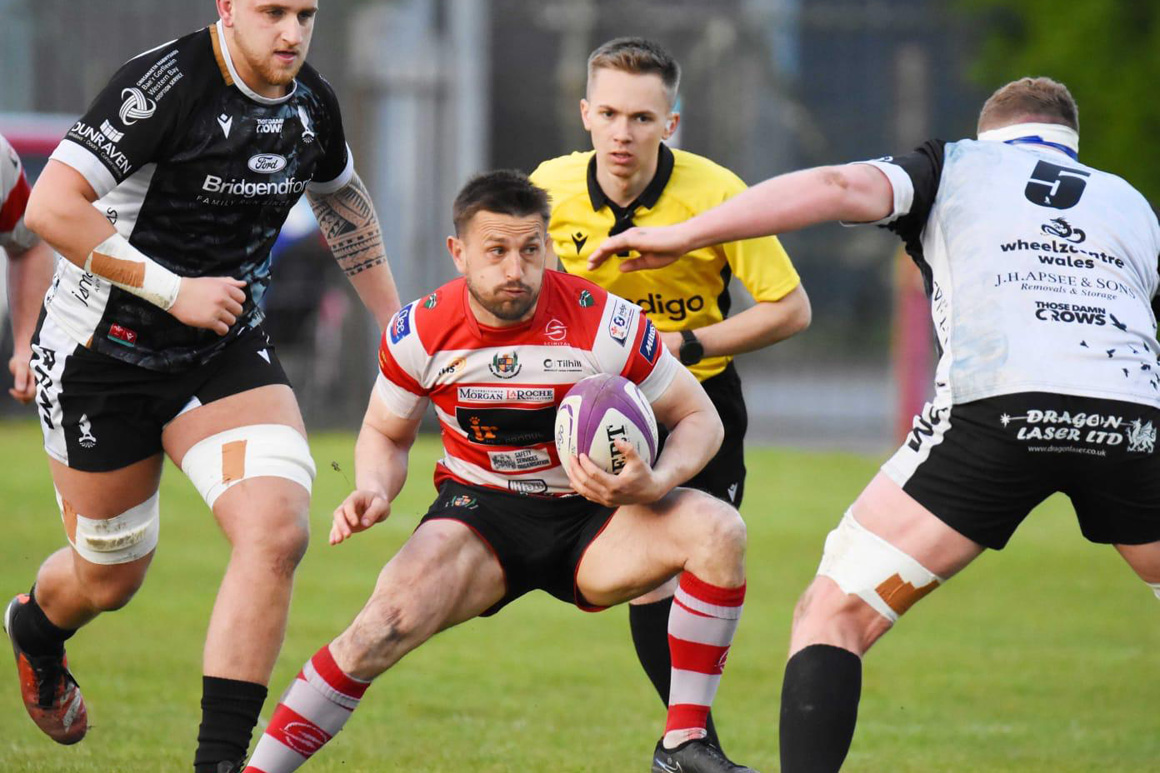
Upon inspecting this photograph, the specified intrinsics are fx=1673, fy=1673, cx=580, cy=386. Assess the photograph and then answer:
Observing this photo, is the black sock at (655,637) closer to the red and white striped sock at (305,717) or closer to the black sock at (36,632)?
the red and white striped sock at (305,717)

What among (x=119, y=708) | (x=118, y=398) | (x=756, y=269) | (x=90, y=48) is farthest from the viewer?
(x=90, y=48)

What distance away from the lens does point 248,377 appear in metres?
5.52

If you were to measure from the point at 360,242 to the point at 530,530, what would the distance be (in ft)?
4.45

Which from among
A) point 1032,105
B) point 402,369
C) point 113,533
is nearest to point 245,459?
point 402,369

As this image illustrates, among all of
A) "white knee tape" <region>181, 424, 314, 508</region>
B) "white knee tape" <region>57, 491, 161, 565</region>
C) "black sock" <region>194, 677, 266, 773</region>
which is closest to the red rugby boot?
"white knee tape" <region>57, 491, 161, 565</region>

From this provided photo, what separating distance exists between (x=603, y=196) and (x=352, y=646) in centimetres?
203

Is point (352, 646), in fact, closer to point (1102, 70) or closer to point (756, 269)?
point (756, 269)

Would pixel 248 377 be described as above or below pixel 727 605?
above

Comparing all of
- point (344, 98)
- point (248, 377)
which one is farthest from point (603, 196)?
point (344, 98)

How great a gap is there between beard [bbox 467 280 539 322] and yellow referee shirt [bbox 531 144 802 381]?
94cm

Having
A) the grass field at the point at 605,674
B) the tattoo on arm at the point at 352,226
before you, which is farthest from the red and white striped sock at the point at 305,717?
the tattoo on arm at the point at 352,226

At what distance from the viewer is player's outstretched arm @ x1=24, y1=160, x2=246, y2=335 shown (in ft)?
16.5

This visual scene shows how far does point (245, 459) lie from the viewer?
530cm

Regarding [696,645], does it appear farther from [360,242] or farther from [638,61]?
[638,61]
